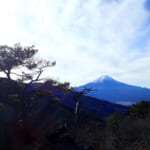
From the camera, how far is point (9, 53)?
8.74m

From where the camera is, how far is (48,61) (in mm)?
9156

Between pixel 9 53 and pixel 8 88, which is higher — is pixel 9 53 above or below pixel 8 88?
above

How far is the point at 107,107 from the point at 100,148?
62.8 meters

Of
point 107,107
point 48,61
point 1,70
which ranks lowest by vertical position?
point 107,107

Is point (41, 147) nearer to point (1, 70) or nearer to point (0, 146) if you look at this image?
point (0, 146)

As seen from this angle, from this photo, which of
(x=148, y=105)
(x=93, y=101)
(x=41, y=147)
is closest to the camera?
(x=41, y=147)

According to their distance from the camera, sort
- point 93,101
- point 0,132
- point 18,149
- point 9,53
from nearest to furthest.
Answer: point 18,149 → point 9,53 → point 0,132 → point 93,101

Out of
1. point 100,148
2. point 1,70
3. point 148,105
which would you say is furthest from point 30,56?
point 148,105

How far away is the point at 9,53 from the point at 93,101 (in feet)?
187

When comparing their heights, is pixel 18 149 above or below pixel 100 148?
below

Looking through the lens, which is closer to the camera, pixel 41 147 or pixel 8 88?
pixel 41 147

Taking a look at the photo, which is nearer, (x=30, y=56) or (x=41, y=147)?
(x=41, y=147)

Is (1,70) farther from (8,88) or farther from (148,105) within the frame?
(148,105)

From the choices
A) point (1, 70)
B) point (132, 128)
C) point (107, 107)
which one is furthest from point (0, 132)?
point (107, 107)
